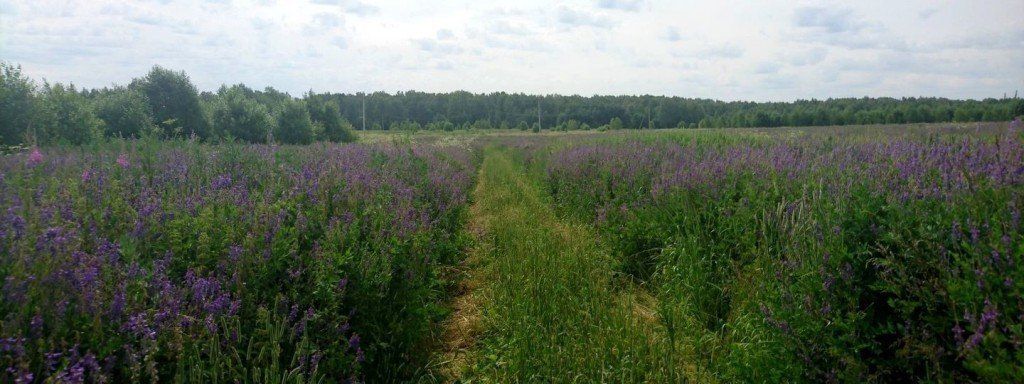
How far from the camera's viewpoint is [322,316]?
2.96m

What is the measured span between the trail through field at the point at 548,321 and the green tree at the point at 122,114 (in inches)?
923

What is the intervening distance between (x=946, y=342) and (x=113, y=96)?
101ft

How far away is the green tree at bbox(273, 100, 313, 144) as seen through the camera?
33656mm

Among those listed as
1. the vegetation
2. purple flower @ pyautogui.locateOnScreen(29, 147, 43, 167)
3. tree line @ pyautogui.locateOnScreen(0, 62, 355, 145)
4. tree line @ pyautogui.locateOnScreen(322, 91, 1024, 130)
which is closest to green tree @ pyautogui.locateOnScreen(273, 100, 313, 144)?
tree line @ pyautogui.locateOnScreen(0, 62, 355, 145)

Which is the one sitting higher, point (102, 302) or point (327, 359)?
point (102, 302)

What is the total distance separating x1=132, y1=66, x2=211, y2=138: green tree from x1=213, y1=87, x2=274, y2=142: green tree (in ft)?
5.55

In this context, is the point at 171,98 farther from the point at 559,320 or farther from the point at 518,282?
the point at 559,320

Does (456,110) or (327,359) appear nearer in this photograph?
(327,359)

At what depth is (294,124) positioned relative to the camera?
34438 mm

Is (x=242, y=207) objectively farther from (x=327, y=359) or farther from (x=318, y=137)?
(x=318, y=137)

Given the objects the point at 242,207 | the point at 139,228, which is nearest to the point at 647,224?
the point at 242,207

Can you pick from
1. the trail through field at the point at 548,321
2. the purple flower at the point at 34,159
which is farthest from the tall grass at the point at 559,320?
the purple flower at the point at 34,159

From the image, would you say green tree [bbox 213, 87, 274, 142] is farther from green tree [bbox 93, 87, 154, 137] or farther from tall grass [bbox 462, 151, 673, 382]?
tall grass [bbox 462, 151, 673, 382]

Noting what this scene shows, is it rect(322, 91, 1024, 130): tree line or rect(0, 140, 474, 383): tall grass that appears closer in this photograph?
rect(0, 140, 474, 383): tall grass
